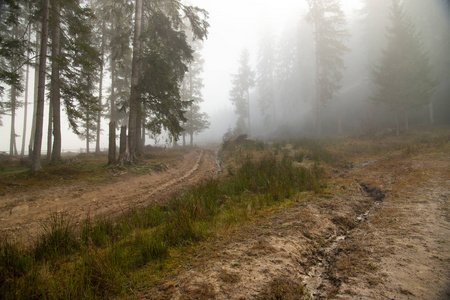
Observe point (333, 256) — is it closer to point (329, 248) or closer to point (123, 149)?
point (329, 248)

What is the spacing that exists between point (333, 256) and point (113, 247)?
2.97 metres

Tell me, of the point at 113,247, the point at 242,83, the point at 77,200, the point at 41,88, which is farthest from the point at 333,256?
the point at 242,83

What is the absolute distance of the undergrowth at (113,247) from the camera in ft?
6.77

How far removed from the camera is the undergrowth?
2.06m

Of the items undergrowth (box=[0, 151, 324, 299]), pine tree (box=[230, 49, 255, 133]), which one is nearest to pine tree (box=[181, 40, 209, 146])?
pine tree (box=[230, 49, 255, 133])

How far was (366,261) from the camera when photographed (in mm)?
2426

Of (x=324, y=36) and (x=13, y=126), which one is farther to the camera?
(x=324, y=36)

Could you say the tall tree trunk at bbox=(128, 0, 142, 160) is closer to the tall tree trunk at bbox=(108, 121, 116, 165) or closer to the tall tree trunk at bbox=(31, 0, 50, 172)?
the tall tree trunk at bbox=(108, 121, 116, 165)

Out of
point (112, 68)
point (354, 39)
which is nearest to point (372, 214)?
point (112, 68)

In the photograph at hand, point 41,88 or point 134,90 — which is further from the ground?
point 134,90

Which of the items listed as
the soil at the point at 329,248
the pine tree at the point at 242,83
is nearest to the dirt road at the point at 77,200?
the soil at the point at 329,248

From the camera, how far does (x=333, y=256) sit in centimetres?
272

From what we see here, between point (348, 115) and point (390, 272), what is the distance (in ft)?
125

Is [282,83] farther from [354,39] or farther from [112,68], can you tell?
[112,68]
